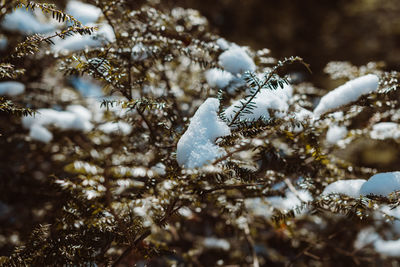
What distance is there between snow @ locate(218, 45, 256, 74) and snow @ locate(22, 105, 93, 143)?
0.83 metres

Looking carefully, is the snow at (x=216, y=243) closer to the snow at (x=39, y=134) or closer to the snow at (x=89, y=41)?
the snow at (x=39, y=134)

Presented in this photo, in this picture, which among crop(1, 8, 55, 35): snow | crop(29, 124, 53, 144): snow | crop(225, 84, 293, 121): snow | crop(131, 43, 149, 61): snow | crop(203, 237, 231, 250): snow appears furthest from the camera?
crop(203, 237, 231, 250): snow

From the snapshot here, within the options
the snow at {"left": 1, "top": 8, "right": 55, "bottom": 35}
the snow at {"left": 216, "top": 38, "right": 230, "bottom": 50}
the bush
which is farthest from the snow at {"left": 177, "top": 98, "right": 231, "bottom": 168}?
the snow at {"left": 1, "top": 8, "right": 55, "bottom": 35}

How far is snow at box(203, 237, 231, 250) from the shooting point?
1.87m

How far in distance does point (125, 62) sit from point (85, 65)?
382 mm

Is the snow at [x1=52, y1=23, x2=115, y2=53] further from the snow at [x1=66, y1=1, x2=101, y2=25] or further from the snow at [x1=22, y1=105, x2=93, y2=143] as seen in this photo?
the snow at [x1=22, y1=105, x2=93, y2=143]

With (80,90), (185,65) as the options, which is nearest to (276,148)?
(185,65)

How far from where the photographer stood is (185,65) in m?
1.86

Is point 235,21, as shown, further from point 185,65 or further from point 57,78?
point 57,78

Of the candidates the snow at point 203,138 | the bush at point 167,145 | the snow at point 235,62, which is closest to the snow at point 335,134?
the bush at point 167,145

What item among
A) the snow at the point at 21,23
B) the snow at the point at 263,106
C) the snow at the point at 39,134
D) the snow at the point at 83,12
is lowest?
the snow at the point at 263,106

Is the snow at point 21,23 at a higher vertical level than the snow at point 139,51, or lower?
higher

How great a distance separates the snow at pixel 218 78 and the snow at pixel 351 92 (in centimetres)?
42

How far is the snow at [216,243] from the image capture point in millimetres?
1873
